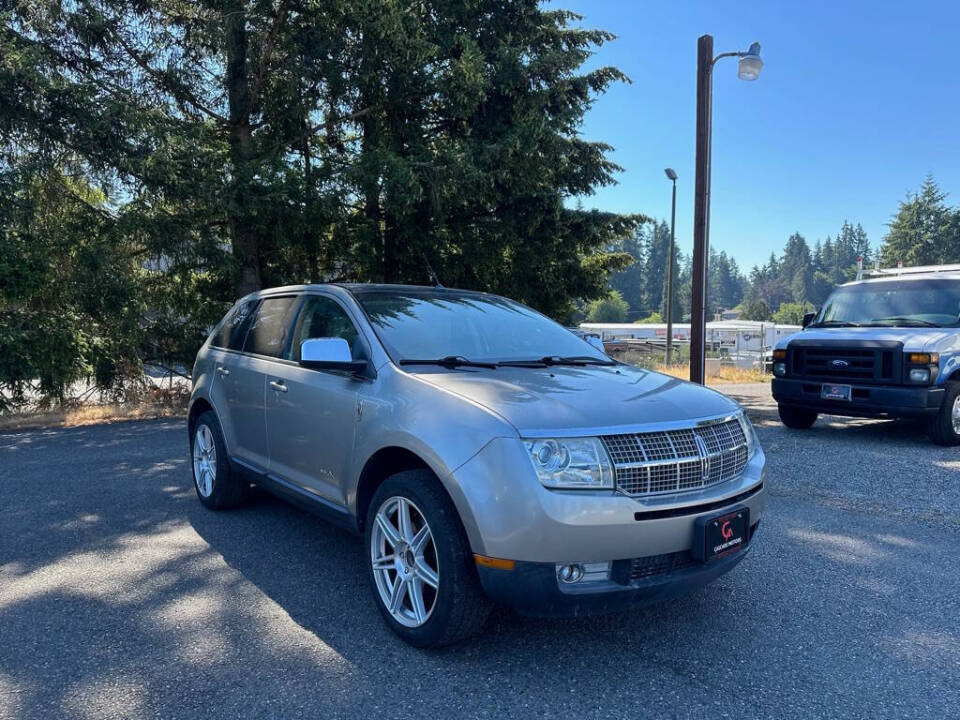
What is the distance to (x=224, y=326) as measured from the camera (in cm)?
566

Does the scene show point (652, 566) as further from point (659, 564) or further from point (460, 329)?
point (460, 329)

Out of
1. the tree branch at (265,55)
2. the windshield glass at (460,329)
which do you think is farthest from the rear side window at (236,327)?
the tree branch at (265,55)

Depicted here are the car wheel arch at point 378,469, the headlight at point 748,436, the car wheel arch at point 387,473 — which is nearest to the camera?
the car wheel arch at point 387,473

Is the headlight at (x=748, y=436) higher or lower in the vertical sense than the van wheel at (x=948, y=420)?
higher

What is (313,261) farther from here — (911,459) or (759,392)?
(759,392)

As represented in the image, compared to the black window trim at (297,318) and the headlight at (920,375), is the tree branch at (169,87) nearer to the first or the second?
the black window trim at (297,318)

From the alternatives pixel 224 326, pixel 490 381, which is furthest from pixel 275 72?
pixel 490 381

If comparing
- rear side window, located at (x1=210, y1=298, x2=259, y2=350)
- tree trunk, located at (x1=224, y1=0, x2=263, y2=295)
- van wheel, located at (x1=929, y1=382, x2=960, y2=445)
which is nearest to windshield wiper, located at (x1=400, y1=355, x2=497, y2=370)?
rear side window, located at (x1=210, y1=298, x2=259, y2=350)

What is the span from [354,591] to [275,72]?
1048 centimetres

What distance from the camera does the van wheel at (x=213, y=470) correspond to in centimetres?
516

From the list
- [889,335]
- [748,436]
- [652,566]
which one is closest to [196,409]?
[652,566]

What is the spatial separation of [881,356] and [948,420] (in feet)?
3.45

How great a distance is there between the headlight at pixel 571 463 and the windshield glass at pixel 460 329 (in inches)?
46.4

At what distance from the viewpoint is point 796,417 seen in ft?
30.9
